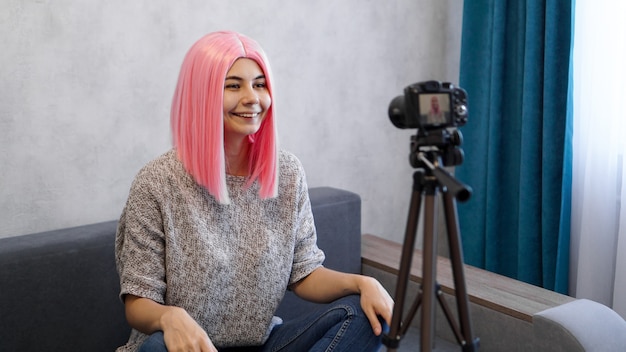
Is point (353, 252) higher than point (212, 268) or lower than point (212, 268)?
lower

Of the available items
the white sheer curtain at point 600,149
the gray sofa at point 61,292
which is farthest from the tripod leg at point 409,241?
the white sheer curtain at point 600,149

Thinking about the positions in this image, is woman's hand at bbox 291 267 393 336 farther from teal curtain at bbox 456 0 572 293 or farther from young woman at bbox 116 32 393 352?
teal curtain at bbox 456 0 572 293

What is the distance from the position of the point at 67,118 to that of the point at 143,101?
0.23 meters

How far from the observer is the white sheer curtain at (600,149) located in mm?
2207

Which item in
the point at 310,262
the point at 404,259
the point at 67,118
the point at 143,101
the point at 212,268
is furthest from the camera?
the point at 143,101

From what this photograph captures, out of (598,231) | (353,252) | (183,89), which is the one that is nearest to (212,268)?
(183,89)

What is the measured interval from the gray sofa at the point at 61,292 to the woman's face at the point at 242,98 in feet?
1.61

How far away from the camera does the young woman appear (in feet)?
4.71

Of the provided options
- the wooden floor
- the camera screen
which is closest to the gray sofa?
the wooden floor

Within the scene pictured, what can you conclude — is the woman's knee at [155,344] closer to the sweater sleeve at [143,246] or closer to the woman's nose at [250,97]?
the sweater sleeve at [143,246]

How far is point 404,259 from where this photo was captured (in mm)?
1067

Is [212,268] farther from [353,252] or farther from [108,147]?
[353,252]

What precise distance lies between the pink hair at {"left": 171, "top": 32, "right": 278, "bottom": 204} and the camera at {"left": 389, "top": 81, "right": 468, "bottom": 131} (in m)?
0.54

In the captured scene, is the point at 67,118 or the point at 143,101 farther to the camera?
the point at 143,101
